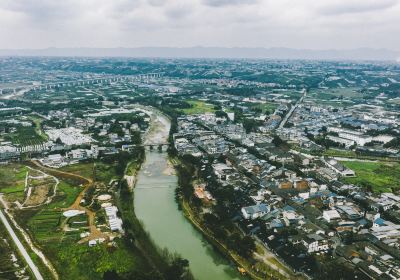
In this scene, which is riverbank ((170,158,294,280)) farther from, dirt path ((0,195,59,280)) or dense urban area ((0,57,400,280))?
dirt path ((0,195,59,280))

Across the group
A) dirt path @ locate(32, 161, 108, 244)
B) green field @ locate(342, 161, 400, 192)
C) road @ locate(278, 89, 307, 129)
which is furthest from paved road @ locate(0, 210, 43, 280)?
road @ locate(278, 89, 307, 129)

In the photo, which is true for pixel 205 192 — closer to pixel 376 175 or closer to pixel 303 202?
pixel 303 202

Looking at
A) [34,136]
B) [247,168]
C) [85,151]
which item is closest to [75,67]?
[34,136]

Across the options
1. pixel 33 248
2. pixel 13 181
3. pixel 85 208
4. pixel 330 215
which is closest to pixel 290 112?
pixel 330 215

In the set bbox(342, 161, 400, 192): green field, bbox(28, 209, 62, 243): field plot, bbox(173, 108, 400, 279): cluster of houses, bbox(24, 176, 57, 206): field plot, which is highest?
bbox(173, 108, 400, 279): cluster of houses

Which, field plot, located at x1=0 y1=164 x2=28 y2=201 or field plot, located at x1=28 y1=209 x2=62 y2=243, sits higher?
field plot, located at x1=28 y1=209 x2=62 y2=243

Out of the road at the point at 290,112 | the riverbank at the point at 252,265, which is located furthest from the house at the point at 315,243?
the road at the point at 290,112
